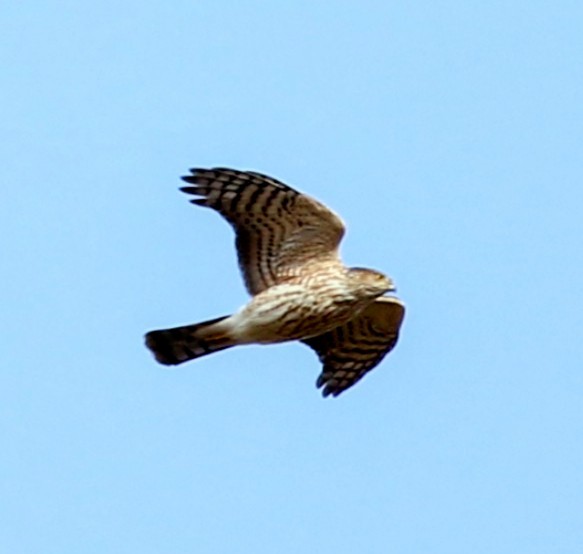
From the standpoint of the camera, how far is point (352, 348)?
1555cm

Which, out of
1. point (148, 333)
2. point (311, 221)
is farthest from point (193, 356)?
point (311, 221)

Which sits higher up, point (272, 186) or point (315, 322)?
point (272, 186)

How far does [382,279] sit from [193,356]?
4.81ft

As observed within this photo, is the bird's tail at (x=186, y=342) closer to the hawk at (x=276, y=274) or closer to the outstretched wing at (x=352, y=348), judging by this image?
the hawk at (x=276, y=274)

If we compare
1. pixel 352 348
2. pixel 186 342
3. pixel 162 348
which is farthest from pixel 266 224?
pixel 352 348

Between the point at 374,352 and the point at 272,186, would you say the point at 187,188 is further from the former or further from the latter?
the point at 374,352

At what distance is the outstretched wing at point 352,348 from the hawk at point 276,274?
0.41 metres

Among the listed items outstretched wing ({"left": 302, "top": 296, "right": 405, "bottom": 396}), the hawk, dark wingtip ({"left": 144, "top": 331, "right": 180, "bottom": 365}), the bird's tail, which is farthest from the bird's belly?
outstretched wing ({"left": 302, "top": 296, "right": 405, "bottom": 396})

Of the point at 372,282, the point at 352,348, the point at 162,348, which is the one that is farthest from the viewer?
the point at 352,348

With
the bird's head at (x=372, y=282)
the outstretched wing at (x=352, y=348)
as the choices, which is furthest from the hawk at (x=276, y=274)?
the outstretched wing at (x=352, y=348)

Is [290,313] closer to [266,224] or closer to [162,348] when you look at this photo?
[266,224]

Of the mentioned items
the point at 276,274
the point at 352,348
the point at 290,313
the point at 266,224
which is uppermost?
the point at 266,224

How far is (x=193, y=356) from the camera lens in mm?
14734

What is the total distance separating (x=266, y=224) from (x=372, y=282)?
0.91 meters
